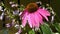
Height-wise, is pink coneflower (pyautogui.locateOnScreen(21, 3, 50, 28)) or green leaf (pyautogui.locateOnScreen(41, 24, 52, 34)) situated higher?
pink coneflower (pyautogui.locateOnScreen(21, 3, 50, 28))

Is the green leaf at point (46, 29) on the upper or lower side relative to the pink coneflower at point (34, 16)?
lower

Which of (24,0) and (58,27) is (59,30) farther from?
(24,0)

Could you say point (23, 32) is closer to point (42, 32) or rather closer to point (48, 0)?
point (42, 32)

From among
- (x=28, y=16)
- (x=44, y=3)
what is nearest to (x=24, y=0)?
(x=44, y=3)

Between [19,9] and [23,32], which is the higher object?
[19,9]

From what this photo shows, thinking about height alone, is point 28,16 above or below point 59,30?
above

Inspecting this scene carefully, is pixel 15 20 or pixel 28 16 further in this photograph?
pixel 15 20

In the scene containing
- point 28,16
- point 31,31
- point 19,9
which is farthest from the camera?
point 19,9

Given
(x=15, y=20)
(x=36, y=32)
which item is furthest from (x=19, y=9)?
(x=36, y=32)

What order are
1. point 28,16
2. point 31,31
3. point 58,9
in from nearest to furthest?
point 28,16, point 31,31, point 58,9
